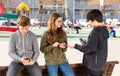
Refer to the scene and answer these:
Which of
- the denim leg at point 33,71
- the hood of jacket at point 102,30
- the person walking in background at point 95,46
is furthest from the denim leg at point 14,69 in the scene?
the hood of jacket at point 102,30

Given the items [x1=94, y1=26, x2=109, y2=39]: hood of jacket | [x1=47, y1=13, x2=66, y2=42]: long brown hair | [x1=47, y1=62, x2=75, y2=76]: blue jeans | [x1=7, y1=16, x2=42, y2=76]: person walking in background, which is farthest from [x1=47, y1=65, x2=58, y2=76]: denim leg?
[x1=94, y1=26, x2=109, y2=39]: hood of jacket

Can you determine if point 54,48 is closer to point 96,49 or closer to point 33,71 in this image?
point 33,71

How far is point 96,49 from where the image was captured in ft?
15.7

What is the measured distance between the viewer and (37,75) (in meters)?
4.74

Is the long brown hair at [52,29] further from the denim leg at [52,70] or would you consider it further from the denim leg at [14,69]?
the denim leg at [14,69]

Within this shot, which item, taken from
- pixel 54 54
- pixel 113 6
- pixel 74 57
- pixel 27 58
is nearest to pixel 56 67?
pixel 54 54

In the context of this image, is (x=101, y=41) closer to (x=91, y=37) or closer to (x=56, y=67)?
(x=91, y=37)

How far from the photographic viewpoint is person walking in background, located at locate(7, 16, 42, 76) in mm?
4695

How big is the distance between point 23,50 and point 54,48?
45cm

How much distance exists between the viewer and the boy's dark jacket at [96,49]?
475cm

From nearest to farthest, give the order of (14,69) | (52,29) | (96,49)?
(14,69) → (96,49) → (52,29)

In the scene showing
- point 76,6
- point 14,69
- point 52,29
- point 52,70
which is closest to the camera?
point 14,69

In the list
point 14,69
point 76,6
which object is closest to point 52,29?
point 14,69

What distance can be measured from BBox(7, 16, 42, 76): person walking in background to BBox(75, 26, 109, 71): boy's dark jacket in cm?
59
